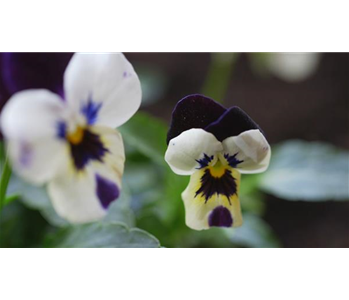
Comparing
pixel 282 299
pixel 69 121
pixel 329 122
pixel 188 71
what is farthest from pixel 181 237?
pixel 188 71

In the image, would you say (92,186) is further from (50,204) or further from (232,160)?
(50,204)

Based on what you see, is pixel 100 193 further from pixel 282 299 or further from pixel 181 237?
pixel 181 237

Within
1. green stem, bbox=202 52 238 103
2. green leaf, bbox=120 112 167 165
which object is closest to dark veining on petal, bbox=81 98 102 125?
green leaf, bbox=120 112 167 165

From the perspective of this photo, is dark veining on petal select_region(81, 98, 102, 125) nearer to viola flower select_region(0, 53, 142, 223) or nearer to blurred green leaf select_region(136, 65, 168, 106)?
viola flower select_region(0, 53, 142, 223)

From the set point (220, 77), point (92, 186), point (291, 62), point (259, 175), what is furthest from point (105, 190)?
point (220, 77)

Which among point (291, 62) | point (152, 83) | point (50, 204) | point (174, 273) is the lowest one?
point (174, 273)

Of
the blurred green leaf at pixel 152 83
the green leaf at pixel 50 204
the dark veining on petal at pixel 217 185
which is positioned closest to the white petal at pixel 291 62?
the blurred green leaf at pixel 152 83

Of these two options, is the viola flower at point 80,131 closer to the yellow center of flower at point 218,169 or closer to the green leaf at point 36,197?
the yellow center of flower at point 218,169
